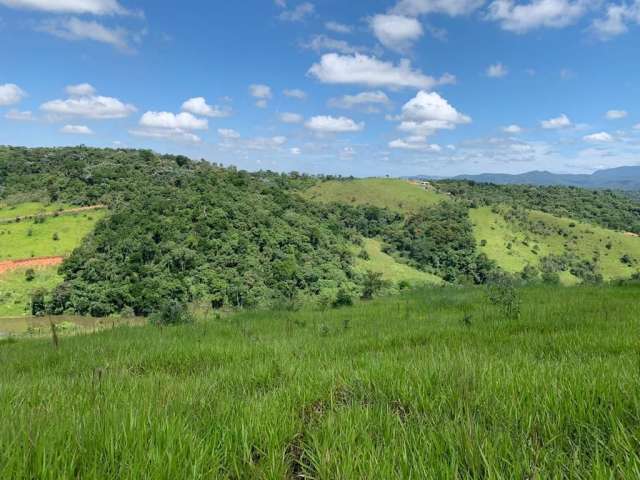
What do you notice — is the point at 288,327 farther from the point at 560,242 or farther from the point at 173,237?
the point at 560,242

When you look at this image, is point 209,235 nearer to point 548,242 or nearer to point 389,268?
point 389,268

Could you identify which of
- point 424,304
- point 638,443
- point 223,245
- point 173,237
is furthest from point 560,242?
point 638,443

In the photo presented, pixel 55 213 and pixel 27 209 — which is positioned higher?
pixel 27 209

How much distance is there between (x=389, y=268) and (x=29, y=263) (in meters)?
74.8

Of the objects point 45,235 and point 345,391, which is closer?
point 345,391

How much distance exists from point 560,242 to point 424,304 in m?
125

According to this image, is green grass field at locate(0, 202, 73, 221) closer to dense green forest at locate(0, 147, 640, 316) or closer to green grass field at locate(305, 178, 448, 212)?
dense green forest at locate(0, 147, 640, 316)

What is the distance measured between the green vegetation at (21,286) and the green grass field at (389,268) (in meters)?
59.8

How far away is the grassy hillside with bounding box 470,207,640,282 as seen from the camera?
4176 inches

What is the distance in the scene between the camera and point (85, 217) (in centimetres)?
9569

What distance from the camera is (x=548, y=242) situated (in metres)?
120

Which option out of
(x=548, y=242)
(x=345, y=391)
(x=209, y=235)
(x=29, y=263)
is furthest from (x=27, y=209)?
(x=548, y=242)

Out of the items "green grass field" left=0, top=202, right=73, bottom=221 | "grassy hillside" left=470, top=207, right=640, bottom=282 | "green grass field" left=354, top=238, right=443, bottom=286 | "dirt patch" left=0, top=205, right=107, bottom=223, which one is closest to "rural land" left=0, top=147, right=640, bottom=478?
"green grass field" left=354, top=238, right=443, bottom=286

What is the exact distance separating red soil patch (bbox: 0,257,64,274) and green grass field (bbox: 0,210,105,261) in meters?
3.92
